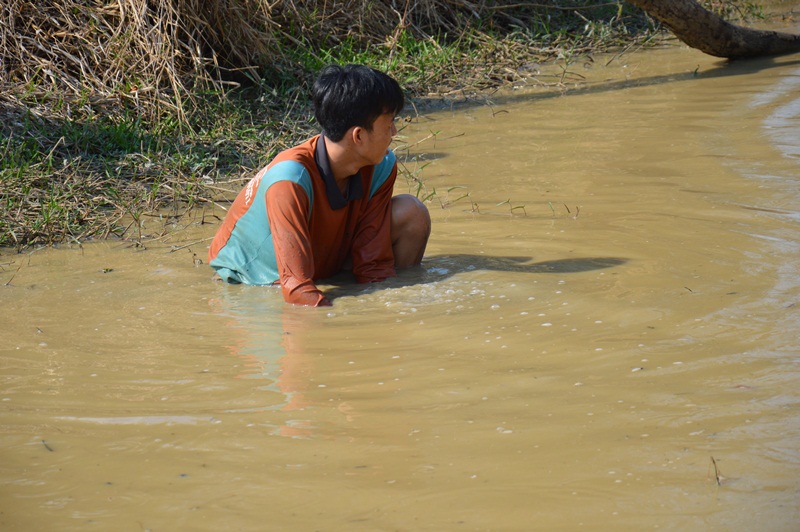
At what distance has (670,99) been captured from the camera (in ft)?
22.7

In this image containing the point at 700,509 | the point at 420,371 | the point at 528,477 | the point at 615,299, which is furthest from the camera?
the point at 615,299

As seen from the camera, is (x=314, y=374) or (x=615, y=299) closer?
(x=314, y=374)

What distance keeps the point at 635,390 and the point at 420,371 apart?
0.63 meters

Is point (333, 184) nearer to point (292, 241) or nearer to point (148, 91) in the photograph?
point (292, 241)

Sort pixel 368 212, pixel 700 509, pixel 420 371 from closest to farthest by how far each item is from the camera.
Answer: pixel 700 509
pixel 420 371
pixel 368 212

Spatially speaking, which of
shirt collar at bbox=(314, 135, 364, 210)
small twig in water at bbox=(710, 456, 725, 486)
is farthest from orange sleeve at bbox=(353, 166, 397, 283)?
Result: small twig in water at bbox=(710, 456, 725, 486)

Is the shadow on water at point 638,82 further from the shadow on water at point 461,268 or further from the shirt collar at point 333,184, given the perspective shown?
the shirt collar at point 333,184

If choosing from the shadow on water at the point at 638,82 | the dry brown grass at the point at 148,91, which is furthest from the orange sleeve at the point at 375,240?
the shadow on water at the point at 638,82

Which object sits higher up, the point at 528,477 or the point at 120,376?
the point at 528,477

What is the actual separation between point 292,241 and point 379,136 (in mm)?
489

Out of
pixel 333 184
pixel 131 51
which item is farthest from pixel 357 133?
pixel 131 51

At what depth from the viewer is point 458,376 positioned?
276cm

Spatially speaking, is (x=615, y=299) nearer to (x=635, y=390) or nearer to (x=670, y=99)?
(x=635, y=390)

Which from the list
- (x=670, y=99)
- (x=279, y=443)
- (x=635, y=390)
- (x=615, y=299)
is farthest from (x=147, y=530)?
(x=670, y=99)
